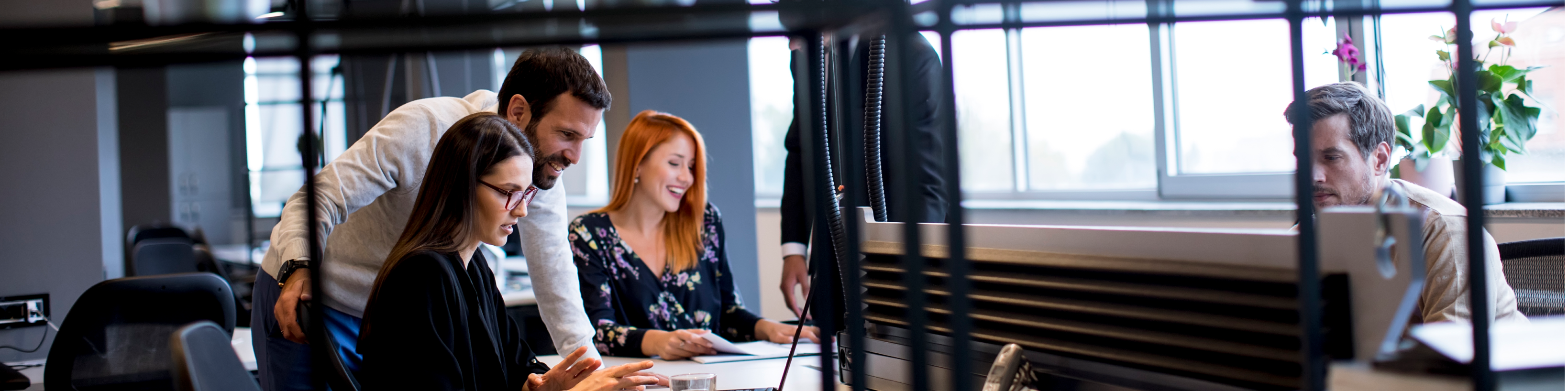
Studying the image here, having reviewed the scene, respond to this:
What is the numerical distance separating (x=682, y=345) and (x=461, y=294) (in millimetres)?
531

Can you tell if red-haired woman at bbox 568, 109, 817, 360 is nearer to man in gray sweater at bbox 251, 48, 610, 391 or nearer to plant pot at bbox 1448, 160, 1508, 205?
man in gray sweater at bbox 251, 48, 610, 391

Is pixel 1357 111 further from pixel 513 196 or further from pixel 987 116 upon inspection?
pixel 987 116

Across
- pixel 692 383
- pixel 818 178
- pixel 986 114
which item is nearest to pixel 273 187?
pixel 986 114

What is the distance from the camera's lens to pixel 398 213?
64.8 inches

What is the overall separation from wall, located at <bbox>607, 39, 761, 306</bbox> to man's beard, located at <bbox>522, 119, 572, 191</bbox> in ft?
6.19

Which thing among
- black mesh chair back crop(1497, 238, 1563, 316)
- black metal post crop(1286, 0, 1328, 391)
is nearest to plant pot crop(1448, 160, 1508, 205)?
black mesh chair back crop(1497, 238, 1563, 316)

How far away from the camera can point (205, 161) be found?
321 inches

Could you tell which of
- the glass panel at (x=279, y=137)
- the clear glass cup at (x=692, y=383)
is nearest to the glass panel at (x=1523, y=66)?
the clear glass cup at (x=692, y=383)

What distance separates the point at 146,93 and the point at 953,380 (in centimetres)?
785

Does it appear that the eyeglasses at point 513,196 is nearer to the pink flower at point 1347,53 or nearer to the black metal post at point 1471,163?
the black metal post at point 1471,163

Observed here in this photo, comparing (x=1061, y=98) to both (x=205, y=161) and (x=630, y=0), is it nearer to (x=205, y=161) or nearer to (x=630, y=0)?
(x=630, y=0)

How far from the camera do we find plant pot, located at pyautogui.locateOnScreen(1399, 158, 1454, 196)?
210 cm

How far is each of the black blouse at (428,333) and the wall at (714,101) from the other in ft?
7.19

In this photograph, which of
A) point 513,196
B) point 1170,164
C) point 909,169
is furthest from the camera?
point 1170,164
